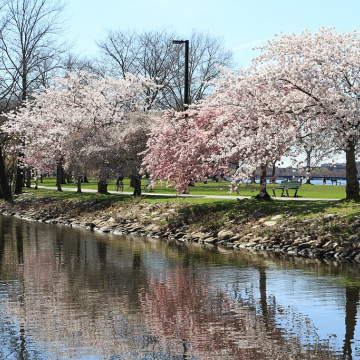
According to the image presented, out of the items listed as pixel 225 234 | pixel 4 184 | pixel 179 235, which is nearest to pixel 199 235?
pixel 179 235

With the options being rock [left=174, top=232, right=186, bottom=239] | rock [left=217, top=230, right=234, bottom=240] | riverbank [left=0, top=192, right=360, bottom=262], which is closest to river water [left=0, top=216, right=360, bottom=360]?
riverbank [left=0, top=192, right=360, bottom=262]

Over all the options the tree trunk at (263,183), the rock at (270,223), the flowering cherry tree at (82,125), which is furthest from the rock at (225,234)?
the flowering cherry tree at (82,125)

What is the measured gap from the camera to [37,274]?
571 inches

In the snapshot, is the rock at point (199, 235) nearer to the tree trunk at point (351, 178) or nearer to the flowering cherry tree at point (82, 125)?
the tree trunk at point (351, 178)

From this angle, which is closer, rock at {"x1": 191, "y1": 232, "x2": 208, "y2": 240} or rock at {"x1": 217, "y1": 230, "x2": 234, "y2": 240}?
rock at {"x1": 217, "y1": 230, "x2": 234, "y2": 240}

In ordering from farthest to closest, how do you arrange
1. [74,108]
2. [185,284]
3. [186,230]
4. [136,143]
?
[74,108] → [136,143] → [186,230] → [185,284]

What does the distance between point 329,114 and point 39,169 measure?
24.5 metres

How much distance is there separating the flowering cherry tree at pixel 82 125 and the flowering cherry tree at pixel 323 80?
36.5 ft

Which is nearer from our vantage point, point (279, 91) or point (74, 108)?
point (279, 91)

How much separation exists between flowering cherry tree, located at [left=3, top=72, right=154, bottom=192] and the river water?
41.8ft

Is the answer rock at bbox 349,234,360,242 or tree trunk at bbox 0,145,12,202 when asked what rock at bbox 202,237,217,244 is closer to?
rock at bbox 349,234,360,242

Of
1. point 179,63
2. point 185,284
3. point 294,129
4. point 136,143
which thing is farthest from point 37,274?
point 179,63

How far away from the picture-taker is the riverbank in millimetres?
17969

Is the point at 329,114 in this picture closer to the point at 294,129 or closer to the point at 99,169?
the point at 294,129
